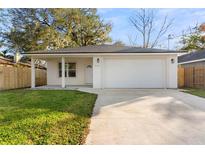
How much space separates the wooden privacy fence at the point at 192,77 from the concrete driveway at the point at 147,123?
29.9 ft

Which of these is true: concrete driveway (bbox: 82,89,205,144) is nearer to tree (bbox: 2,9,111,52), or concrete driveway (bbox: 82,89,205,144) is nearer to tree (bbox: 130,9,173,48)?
tree (bbox: 2,9,111,52)

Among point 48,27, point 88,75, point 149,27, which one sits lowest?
point 88,75

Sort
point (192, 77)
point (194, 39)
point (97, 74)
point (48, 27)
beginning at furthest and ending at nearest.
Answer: point (194, 39), point (48, 27), point (192, 77), point (97, 74)

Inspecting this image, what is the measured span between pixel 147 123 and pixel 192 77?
1430cm

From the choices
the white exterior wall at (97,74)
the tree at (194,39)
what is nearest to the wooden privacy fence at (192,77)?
the white exterior wall at (97,74)

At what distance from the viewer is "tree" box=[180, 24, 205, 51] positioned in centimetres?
3578

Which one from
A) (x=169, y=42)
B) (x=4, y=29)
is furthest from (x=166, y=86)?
(x=169, y=42)

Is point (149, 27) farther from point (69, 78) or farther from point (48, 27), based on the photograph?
point (69, 78)

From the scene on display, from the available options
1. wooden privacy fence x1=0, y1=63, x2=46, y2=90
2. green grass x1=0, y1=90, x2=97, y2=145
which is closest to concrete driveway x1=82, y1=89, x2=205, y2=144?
green grass x1=0, y1=90, x2=97, y2=145

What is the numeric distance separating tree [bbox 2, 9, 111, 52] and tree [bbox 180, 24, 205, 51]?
14870 millimetres

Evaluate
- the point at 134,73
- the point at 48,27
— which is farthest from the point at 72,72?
the point at 48,27

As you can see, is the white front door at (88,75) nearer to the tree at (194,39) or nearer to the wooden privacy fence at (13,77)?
the wooden privacy fence at (13,77)

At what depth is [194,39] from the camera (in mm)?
36312
